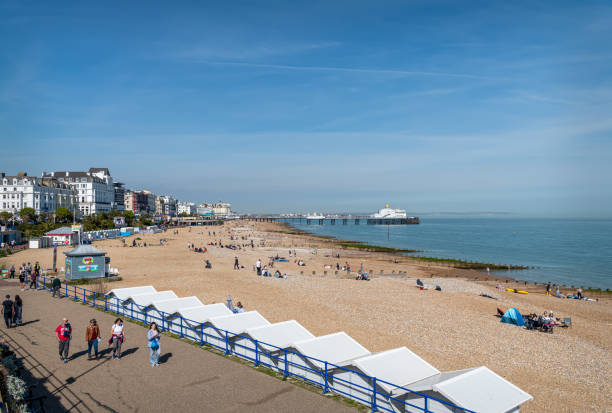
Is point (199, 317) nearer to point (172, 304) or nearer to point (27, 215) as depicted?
point (172, 304)

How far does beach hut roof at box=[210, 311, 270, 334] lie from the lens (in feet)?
38.4

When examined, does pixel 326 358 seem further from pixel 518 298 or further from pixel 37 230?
pixel 37 230

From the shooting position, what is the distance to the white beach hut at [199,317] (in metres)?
12.2

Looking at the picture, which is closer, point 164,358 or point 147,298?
point 164,358

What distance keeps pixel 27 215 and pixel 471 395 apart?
266 feet

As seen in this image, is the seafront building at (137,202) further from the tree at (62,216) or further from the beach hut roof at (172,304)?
the beach hut roof at (172,304)

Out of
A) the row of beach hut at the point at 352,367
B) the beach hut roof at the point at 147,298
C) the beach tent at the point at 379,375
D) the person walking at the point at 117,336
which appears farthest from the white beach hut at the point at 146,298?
the beach tent at the point at 379,375

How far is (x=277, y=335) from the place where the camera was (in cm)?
1095

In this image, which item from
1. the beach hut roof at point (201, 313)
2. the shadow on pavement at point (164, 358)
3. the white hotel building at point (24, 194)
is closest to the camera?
the shadow on pavement at point (164, 358)

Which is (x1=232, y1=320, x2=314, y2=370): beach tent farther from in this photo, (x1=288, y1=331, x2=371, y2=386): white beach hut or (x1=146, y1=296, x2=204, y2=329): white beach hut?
(x1=146, y1=296, x2=204, y2=329): white beach hut

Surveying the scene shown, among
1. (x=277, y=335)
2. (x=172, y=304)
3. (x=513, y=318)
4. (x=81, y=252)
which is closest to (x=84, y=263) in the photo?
(x=81, y=252)

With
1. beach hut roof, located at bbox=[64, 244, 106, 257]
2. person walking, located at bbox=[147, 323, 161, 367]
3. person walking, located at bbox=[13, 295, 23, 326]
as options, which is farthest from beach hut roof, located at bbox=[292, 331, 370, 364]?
beach hut roof, located at bbox=[64, 244, 106, 257]

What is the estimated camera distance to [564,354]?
1617 cm

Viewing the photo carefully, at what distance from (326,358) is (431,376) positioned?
2331mm
